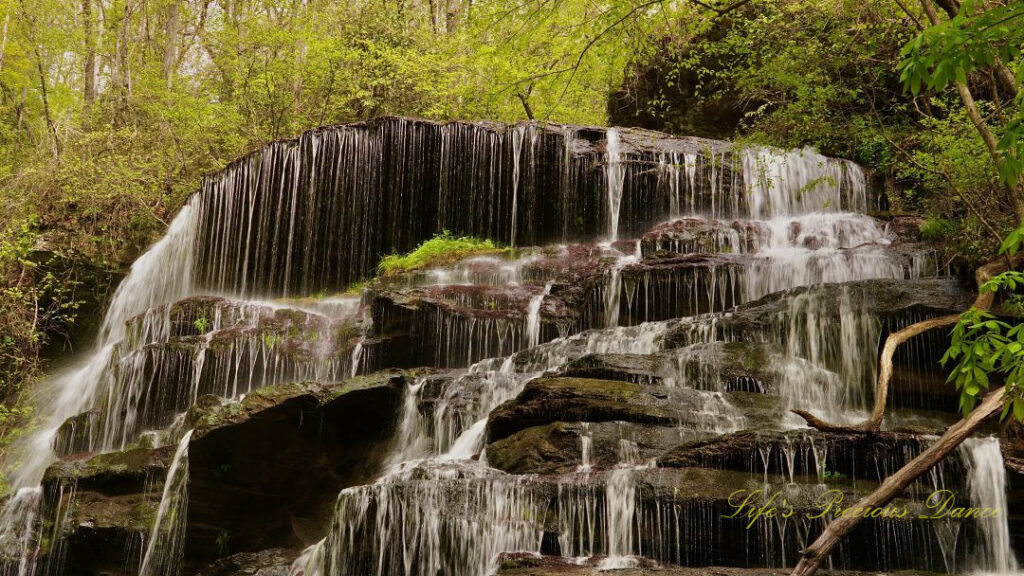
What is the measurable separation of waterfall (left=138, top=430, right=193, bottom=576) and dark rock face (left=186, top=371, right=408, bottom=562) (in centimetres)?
18

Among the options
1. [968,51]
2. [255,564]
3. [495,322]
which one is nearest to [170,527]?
[255,564]

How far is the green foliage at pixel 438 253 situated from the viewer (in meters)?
15.5

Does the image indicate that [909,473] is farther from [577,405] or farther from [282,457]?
[282,457]

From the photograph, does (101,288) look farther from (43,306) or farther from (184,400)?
(184,400)

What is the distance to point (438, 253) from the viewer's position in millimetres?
16188

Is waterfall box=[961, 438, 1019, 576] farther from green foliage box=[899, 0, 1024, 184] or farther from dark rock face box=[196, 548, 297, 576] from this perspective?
dark rock face box=[196, 548, 297, 576]

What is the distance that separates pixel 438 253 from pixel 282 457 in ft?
23.2

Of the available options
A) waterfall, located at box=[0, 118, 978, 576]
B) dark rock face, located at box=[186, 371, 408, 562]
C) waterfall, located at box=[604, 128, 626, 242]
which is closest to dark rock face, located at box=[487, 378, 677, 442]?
waterfall, located at box=[0, 118, 978, 576]

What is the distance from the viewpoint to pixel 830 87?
12.0 metres

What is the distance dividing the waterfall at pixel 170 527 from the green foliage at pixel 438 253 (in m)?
6.33

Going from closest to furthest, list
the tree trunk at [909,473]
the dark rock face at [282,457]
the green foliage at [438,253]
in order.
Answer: the tree trunk at [909,473] < the dark rock face at [282,457] < the green foliage at [438,253]

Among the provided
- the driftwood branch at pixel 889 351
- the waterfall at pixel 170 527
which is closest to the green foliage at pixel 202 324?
the waterfall at pixel 170 527

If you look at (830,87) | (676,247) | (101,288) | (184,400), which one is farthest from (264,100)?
(830,87)

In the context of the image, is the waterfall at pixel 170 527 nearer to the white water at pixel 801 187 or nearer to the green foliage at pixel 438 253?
the green foliage at pixel 438 253
